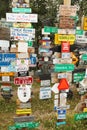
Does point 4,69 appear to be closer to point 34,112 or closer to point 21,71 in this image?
point 21,71

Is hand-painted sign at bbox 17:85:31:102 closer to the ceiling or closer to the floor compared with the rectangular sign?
closer to the floor

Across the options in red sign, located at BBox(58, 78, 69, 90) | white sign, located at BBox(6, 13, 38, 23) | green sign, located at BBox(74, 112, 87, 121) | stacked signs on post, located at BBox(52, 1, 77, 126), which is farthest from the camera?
green sign, located at BBox(74, 112, 87, 121)

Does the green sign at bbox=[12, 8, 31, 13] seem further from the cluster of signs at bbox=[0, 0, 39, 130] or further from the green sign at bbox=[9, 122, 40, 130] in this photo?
the green sign at bbox=[9, 122, 40, 130]

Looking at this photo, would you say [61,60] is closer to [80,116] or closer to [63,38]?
[63,38]

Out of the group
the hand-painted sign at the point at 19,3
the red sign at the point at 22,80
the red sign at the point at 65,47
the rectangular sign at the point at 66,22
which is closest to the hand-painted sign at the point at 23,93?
the red sign at the point at 22,80

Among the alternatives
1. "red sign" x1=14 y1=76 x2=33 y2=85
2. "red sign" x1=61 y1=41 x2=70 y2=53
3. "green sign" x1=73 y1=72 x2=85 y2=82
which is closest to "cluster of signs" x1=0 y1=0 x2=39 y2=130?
"red sign" x1=14 y1=76 x2=33 y2=85

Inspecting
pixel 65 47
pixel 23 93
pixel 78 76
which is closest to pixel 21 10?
pixel 65 47

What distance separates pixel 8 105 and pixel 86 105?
11.5ft

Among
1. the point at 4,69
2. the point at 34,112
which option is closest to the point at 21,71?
the point at 4,69

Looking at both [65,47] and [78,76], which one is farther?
[78,76]

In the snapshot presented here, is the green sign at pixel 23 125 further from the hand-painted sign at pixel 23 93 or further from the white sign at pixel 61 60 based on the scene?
the white sign at pixel 61 60

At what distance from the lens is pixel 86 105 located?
804 cm

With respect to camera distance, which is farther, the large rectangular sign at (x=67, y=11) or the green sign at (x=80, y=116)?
the green sign at (x=80, y=116)

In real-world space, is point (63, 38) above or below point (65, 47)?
above
